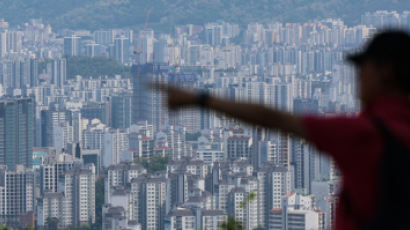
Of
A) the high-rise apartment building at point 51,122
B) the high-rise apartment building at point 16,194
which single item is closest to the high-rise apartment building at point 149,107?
the high-rise apartment building at point 51,122

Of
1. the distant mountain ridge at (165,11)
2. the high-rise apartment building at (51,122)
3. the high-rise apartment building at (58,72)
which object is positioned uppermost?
the distant mountain ridge at (165,11)

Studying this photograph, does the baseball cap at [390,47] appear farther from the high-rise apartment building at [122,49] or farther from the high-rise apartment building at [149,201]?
the high-rise apartment building at [122,49]

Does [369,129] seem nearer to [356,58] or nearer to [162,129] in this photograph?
[356,58]

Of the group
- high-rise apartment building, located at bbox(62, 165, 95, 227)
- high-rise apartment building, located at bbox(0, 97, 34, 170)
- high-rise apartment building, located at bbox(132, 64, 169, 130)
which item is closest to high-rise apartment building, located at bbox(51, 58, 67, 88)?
high-rise apartment building, located at bbox(132, 64, 169, 130)

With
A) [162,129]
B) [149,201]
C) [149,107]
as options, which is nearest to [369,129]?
[149,201]

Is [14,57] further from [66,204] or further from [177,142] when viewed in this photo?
[66,204]

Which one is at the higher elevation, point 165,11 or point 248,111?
point 165,11
